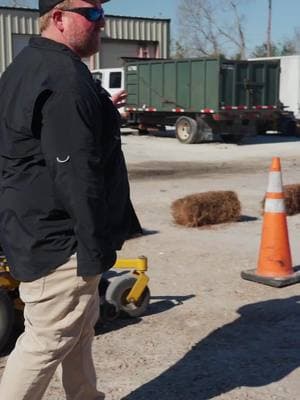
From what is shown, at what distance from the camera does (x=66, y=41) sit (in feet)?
9.08

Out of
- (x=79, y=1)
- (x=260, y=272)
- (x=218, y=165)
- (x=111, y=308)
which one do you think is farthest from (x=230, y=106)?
(x=79, y=1)

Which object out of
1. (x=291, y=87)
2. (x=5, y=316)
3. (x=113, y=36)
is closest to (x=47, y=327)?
(x=5, y=316)

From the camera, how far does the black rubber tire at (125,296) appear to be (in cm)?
469

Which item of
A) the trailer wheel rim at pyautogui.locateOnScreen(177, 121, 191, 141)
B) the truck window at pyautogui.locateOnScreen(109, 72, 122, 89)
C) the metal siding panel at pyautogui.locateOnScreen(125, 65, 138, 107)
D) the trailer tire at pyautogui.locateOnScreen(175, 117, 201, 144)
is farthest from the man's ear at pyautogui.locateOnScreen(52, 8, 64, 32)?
the truck window at pyautogui.locateOnScreen(109, 72, 122, 89)

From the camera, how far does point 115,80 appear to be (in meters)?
25.0

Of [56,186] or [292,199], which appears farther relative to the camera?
[292,199]

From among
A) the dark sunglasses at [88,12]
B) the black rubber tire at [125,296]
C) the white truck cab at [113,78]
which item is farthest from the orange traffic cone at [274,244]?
the white truck cab at [113,78]

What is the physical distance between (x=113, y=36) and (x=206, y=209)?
26281mm

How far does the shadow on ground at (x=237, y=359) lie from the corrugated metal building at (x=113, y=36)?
86.9 feet

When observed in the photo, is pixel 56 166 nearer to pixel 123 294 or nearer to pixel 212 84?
pixel 123 294

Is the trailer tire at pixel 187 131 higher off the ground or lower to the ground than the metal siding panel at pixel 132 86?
lower

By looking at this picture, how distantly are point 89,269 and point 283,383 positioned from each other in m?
1.71

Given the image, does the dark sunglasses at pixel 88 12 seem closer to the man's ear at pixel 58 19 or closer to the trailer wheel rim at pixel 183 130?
the man's ear at pixel 58 19

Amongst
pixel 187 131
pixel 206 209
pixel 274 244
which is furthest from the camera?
pixel 187 131
